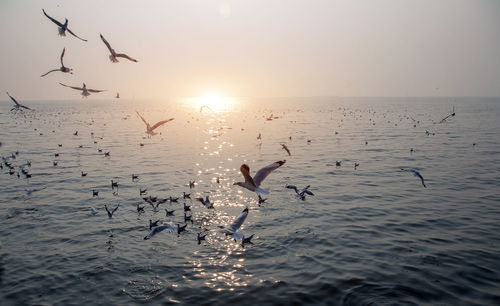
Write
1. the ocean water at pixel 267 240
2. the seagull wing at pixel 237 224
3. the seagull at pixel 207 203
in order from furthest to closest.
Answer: the seagull at pixel 207 203 → the ocean water at pixel 267 240 → the seagull wing at pixel 237 224

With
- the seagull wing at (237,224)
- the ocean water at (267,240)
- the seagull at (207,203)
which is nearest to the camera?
the seagull wing at (237,224)

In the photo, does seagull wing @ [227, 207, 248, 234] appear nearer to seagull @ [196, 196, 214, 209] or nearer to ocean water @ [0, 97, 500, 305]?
ocean water @ [0, 97, 500, 305]

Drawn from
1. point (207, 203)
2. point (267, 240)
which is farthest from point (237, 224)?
point (207, 203)

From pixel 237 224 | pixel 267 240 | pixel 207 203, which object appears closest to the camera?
pixel 237 224

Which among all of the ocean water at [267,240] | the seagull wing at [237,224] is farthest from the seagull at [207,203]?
the seagull wing at [237,224]

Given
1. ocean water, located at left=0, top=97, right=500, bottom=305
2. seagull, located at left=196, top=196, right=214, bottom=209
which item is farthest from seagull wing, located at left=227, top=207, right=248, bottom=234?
seagull, located at left=196, top=196, right=214, bottom=209

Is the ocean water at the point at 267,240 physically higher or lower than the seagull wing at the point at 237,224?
Result: lower

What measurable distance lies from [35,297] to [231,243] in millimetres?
6049

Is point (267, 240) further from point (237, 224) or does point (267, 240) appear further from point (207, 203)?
point (207, 203)

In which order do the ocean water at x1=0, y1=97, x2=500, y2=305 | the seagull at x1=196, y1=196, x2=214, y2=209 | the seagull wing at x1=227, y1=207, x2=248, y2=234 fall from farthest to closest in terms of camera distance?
the seagull at x1=196, y1=196, x2=214, y2=209, the ocean water at x1=0, y1=97, x2=500, y2=305, the seagull wing at x1=227, y1=207, x2=248, y2=234

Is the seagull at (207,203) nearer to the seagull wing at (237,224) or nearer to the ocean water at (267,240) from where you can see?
the ocean water at (267,240)

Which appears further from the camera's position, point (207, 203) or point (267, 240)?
point (207, 203)

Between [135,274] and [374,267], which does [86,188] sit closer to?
[135,274]

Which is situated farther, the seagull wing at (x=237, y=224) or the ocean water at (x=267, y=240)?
the ocean water at (x=267, y=240)
